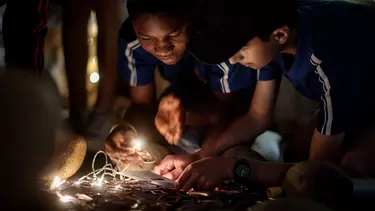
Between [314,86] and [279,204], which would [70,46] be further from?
[279,204]

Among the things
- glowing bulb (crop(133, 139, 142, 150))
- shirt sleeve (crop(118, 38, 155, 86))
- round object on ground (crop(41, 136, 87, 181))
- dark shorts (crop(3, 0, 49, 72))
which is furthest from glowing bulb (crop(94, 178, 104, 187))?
shirt sleeve (crop(118, 38, 155, 86))

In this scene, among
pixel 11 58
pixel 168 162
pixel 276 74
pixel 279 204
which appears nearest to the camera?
pixel 279 204

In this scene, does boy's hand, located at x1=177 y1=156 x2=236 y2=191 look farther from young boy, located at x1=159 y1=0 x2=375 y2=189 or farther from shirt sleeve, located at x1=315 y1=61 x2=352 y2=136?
shirt sleeve, located at x1=315 y1=61 x2=352 y2=136

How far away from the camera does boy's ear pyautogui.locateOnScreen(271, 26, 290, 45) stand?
1.70m

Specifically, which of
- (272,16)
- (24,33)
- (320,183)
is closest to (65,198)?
(24,33)

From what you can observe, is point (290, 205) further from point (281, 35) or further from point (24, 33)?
point (24, 33)

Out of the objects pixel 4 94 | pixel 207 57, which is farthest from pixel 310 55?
pixel 4 94

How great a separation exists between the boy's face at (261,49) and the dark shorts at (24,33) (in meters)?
0.63

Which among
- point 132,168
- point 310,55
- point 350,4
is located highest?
point 350,4

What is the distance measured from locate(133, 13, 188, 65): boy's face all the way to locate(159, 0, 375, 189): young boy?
0.20 feet

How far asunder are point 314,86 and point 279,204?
785mm

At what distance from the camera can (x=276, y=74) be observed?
1939mm

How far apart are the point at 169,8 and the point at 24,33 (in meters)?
0.47

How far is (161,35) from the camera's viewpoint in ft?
5.77
